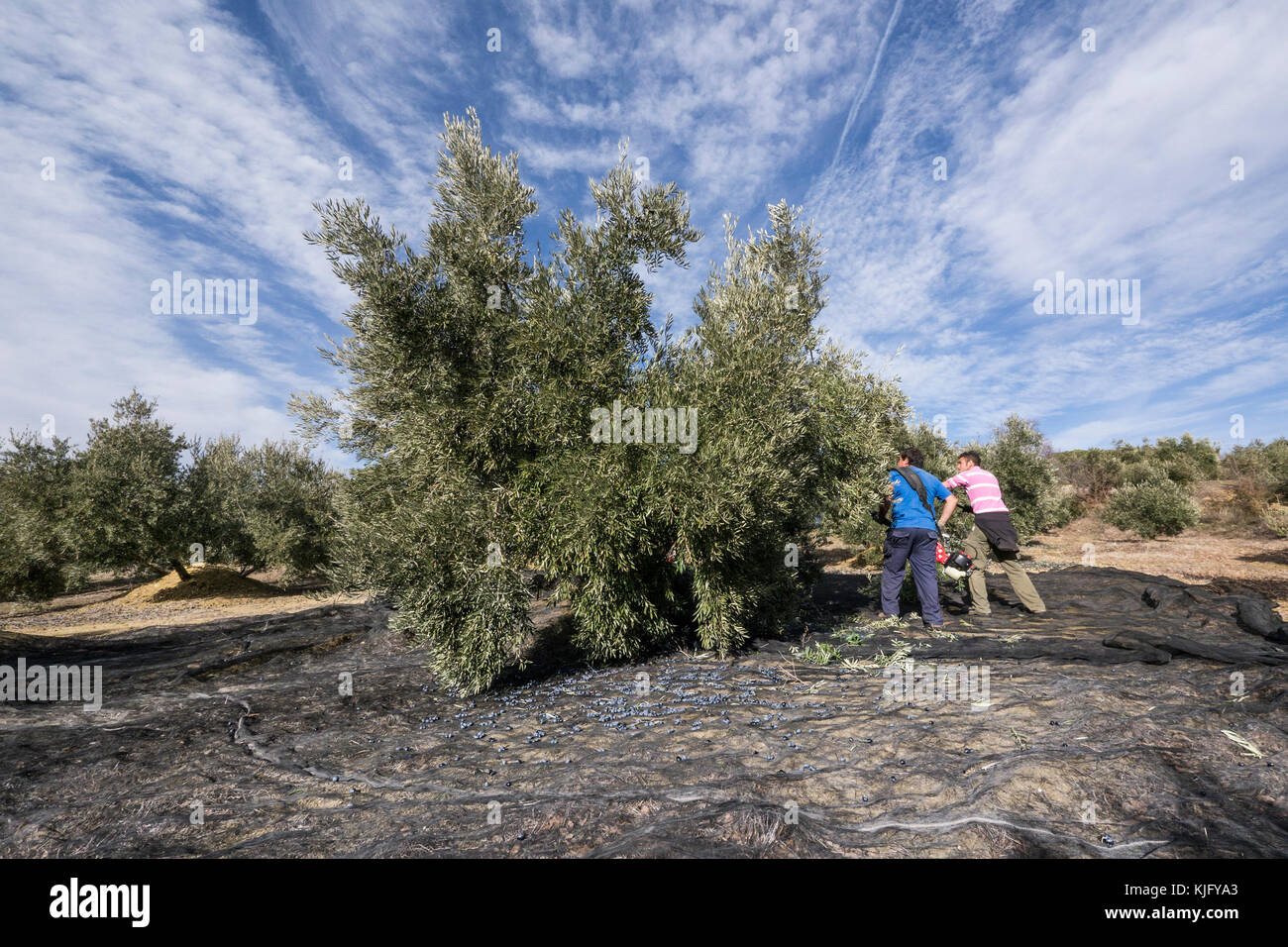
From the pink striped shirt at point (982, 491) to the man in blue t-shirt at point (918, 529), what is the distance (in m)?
0.78

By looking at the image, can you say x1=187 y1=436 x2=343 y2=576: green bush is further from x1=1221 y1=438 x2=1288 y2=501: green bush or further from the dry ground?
x1=1221 y1=438 x2=1288 y2=501: green bush

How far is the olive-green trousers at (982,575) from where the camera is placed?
10805 millimetres

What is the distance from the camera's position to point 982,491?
10.9 m

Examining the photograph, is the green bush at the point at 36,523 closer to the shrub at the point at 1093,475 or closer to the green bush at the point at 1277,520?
the green bush at the point at 1277,520

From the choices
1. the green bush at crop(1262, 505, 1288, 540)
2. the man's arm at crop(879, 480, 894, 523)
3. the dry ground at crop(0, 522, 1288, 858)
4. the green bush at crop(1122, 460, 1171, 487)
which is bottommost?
the dry ground at crop(0, 522, 1288, 858)

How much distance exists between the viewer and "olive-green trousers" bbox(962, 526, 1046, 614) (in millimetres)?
10805

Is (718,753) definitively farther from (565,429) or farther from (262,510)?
(262,510)

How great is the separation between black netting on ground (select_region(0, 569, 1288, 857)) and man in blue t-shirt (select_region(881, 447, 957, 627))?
94 centimetres

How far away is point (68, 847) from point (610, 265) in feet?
31.5

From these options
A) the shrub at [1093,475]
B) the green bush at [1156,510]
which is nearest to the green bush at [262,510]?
the green bush at [1156,510]

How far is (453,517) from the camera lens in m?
8.58

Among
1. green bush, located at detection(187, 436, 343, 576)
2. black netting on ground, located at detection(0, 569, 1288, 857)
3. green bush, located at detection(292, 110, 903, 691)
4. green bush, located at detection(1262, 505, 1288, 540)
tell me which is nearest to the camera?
black netting on ground, located at detection(0, 569, 1288, 857)

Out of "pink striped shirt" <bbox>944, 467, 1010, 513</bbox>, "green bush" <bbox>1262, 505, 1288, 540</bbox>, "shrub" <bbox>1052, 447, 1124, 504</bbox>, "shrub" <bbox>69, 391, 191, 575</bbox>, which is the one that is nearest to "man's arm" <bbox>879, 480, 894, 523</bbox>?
"pink striped shirt" <bbox>944, 467, 1010, 513</bbox>
